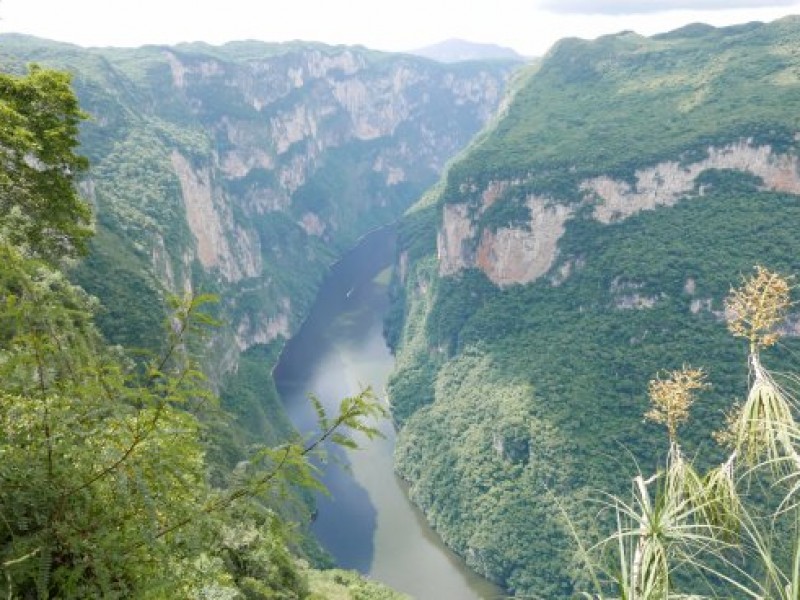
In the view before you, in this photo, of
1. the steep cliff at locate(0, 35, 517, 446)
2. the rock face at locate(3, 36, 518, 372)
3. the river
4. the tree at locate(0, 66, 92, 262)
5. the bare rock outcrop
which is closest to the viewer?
the tree at locate(0, 66, 92, 262)

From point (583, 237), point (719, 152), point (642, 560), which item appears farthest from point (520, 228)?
point (642, 560)

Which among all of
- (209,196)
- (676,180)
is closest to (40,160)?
(676,180)

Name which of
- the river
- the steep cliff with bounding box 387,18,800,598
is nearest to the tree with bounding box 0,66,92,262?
the river

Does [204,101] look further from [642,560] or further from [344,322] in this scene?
[642,560]

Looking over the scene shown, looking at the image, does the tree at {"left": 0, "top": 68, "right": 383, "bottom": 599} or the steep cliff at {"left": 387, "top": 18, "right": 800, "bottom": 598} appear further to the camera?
the steep cliff at {"left": 387, "top": 18, "right": 800, "bottom": 598}

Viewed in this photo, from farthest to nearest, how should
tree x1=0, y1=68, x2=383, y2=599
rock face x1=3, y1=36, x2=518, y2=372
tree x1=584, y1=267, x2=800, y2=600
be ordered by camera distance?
1. rock face x1=3, y1=36, x2=518, y2=372
2. tree x1=0, y1=68, x2=383, y2=599
3. tree x1=584, y1=267, x2=800, y2=600

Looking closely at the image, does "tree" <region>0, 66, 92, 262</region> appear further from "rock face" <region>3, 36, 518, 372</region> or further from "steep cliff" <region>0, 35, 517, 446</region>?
"rock face" <region>3, 36, 518, 372</region>

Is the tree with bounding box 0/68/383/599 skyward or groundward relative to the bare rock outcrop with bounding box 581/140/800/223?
skyward
